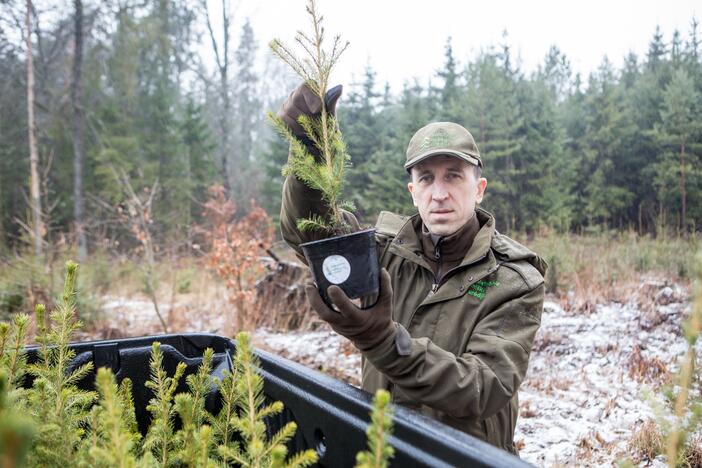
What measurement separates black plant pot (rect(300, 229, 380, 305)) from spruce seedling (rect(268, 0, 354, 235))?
0.63 feet

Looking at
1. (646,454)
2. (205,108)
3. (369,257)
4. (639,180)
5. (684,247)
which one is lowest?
(646,454)

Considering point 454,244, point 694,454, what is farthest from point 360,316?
point 694,454

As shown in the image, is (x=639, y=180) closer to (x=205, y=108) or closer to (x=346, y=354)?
(x=346, y=354)

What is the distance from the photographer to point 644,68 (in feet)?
84.3

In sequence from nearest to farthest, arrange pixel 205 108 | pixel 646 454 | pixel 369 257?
pixel 369 257
pixel 646 454
pixel 205 108

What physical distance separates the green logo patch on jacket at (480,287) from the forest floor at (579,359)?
1125 millimetres

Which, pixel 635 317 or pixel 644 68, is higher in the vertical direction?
pixel 644 68

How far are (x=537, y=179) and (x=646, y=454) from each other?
66.7 feet

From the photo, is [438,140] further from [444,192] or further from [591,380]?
[591,380]

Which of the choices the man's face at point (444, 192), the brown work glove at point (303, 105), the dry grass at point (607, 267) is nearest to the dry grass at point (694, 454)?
the man's face at point (444, 192)

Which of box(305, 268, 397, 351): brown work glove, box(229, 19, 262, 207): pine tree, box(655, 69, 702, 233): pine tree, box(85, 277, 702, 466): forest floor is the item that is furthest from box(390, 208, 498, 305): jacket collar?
box(229, 19, 262, 207): pine tree

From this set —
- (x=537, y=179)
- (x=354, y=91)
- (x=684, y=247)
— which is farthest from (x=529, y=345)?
(x=354, y=91)

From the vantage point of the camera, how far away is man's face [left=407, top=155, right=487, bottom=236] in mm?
1934

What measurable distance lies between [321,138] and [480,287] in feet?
2.76
